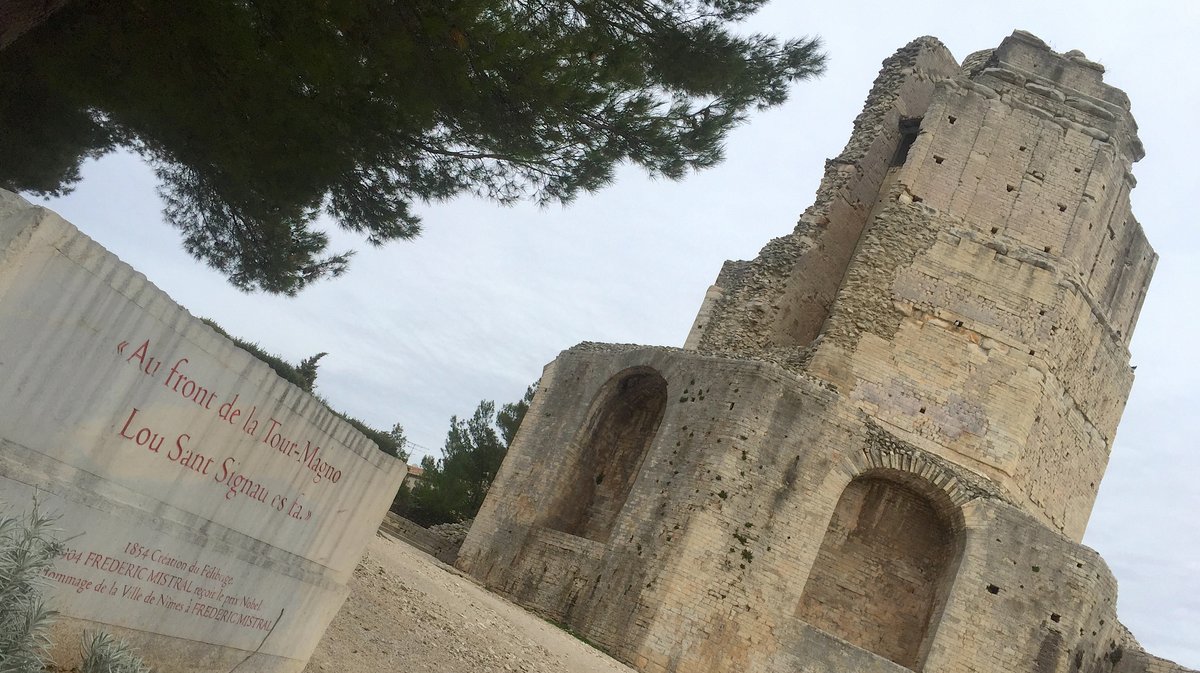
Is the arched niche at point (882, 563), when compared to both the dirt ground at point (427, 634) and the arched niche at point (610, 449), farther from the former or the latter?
the dirt ground at point (427, 634)

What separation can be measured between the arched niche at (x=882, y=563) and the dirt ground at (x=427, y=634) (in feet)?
12.2

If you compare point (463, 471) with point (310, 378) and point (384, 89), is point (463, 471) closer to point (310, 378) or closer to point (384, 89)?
point (310, 378)

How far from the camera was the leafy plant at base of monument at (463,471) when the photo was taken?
20.3m

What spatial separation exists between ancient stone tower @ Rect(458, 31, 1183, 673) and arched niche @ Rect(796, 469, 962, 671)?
3 cm

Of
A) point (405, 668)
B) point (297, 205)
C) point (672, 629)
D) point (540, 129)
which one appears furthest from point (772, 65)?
point (672, 629)

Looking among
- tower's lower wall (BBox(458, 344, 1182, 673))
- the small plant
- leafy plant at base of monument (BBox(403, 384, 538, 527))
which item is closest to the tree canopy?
the small plant

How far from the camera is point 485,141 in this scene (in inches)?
333

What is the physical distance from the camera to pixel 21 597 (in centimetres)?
315

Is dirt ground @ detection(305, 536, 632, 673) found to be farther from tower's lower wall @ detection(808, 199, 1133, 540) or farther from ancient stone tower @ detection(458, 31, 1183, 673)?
tower's lower wall @ detection(808, 199, 1133, 540)

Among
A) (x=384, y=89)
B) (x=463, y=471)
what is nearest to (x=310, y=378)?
(x=463, y=471)

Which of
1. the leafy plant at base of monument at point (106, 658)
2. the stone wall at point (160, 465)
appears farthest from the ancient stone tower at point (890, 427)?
the leafy plant at base of monument at point (106, 658)

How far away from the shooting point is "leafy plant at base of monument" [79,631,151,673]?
12.1 ft

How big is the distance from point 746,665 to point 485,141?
716 centimetres

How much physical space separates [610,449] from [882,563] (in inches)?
175
